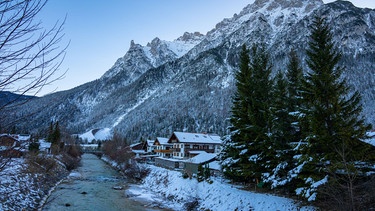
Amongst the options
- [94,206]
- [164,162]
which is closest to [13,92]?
[94,206]

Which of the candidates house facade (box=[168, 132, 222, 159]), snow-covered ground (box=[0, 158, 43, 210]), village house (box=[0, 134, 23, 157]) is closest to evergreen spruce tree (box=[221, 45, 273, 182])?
snow-covered ground (box=[0, 158, 43, 210])

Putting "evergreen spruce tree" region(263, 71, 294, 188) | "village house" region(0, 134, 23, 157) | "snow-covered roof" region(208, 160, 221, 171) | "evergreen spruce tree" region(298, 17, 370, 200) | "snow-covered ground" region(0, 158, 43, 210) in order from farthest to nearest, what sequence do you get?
1. "snow-covered roof" region(208, 160, 221, 171)
2. "evergreen spruce tree" region(263, 71, 294, 188)
3. "snow-covered ground" region(0, 158, 43, 210)
4. "evergreen spruce tree" region(298, 17, 370, 200)
5. "village house" region(0, 134, 23, 157)

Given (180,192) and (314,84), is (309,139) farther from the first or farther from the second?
(180,192)

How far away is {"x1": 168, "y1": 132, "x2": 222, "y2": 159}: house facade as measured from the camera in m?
71.4

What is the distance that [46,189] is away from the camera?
1340 inches

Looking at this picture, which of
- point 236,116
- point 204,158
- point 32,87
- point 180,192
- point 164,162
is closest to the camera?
point 32,87

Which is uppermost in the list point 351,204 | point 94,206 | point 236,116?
point 236,116

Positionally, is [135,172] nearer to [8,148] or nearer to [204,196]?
[204,196]

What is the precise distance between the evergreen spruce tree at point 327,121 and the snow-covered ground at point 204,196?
133 inches

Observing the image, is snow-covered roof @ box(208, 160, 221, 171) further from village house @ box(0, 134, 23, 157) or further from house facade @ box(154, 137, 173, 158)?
village house @ box(0, 134, 23, 157)

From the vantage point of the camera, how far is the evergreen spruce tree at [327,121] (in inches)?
707

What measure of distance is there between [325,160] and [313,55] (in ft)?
28.7

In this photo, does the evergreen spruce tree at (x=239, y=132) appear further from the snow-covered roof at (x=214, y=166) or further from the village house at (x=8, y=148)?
the village house at (x=8, y=148)

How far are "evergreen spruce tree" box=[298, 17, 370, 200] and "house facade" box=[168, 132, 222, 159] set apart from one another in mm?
52341
